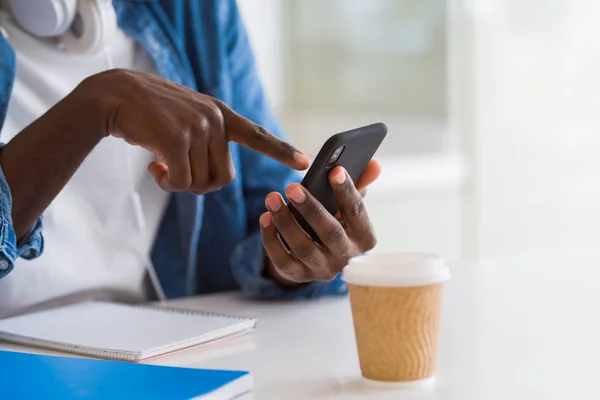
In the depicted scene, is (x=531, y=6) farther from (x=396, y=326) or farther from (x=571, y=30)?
(x=396, y=326)

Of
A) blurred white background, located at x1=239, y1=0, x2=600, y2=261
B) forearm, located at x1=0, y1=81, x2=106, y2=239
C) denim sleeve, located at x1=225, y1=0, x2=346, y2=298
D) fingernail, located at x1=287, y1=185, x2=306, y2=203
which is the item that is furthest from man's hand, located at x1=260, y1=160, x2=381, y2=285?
blurred white background, located at x1=239, y1=0, x2=600, y2=261

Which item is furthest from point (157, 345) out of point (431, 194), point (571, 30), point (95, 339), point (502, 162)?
point (571, 30)

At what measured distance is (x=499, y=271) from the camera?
1359 millimetres

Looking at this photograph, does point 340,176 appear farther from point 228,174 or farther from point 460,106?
point 460,106

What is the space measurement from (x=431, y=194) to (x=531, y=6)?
776 millimetres

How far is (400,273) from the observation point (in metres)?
0.73

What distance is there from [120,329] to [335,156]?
0.33m

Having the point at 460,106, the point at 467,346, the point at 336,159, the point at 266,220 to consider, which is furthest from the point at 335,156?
the point at 460,106

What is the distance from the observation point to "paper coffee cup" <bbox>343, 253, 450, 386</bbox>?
73 cm

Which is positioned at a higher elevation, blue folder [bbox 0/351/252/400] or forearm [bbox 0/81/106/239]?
forearm [bbox 0/81/106/239]

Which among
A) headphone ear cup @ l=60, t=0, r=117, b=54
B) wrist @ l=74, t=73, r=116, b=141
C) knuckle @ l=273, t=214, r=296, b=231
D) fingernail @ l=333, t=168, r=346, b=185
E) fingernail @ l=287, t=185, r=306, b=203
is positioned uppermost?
headphone ear cup @ l=60, t=0, r=117, b=54

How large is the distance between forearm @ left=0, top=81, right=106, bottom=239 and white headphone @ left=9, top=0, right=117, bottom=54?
0.76 feet

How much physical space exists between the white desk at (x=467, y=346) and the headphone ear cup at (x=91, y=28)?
1.28 feet

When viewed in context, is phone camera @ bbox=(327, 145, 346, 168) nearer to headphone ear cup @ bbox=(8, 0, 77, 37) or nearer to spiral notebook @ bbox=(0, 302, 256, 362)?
spiral notebook @ bbox=(0, 302, 256, 362)
